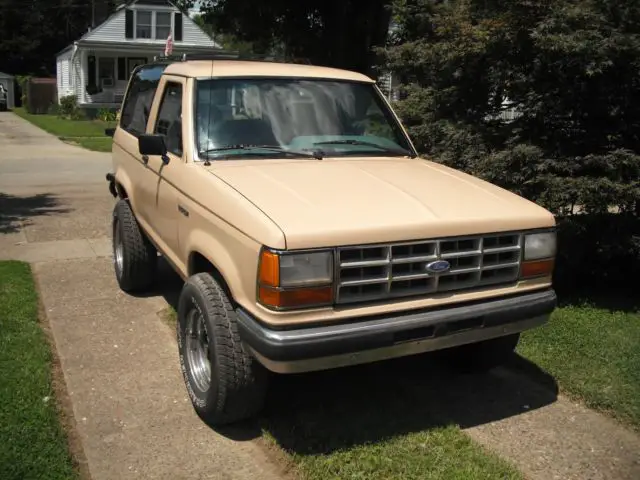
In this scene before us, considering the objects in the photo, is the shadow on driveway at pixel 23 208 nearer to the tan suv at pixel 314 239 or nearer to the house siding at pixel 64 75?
the tan suv at pixel 314 239

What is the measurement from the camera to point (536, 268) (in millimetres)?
3871

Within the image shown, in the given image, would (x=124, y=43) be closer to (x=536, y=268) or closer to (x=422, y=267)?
(x=536, y=268)

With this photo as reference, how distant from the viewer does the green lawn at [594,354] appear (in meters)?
4.23

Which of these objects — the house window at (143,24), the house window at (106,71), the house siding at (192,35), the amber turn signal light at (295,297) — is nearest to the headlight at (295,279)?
the amber turn signal light at (295,297)

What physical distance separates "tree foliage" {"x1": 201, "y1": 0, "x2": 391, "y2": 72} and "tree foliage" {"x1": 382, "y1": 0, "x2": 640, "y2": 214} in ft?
20.8

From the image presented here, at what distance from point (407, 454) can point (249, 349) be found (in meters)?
1.00

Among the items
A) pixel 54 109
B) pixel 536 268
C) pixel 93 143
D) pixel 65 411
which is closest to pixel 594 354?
pixel 536 268

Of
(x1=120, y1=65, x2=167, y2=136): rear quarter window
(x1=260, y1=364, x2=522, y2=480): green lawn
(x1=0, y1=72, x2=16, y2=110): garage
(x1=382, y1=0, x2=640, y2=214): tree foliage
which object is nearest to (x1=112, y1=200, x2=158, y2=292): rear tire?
(x1=120, y1=65, x2=167, y2=136): rear quarter window

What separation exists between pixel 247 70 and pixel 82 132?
22.2 m

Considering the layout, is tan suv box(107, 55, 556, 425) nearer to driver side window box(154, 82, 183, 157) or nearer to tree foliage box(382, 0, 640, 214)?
driver side window box(154, 82, 183, 157)

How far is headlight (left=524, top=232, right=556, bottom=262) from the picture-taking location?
381 cm

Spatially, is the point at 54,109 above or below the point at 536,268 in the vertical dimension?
below

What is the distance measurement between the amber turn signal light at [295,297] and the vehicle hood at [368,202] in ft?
0.71

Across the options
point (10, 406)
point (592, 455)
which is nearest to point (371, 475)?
point (592, 455)
